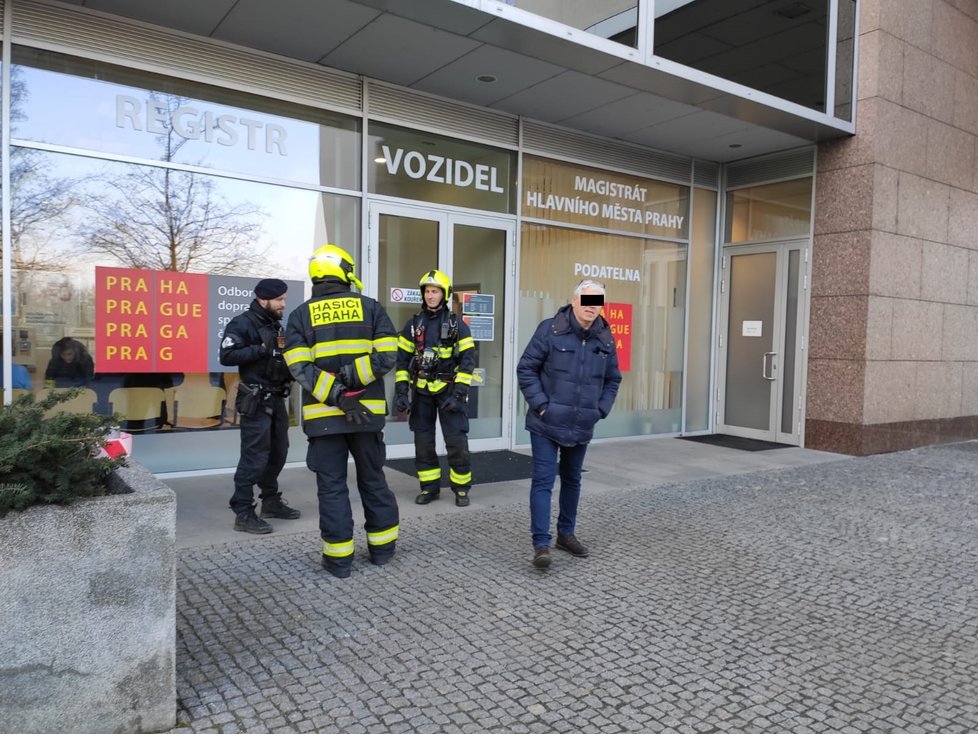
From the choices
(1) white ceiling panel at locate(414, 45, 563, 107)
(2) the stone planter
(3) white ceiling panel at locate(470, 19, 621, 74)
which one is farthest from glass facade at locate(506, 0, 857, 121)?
(2) the stone planter

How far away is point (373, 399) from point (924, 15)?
31.9 ft

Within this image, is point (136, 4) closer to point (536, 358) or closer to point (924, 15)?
point (536, 358)

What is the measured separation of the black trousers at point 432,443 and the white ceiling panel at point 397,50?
124 inches

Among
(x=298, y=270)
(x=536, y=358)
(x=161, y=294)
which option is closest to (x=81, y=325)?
(x=161, y=294)

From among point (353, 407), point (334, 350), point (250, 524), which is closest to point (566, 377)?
point (353, 407)

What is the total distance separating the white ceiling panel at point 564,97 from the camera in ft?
24.7

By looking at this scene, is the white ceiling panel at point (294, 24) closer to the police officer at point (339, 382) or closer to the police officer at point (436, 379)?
the police officer at point (436, 379)

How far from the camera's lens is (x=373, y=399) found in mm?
4418

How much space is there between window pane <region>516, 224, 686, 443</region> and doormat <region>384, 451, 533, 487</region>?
67cm

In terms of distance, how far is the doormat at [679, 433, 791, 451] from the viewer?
9797mm

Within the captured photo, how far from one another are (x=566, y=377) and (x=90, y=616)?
2.89 m

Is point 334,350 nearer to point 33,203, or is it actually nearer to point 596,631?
point 596,631

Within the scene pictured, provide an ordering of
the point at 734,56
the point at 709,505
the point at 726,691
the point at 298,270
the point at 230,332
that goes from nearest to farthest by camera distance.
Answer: the point at 726,691 → the point at 230,332 → the point at 709,505 → the point at 298,270 → the point at 734,56

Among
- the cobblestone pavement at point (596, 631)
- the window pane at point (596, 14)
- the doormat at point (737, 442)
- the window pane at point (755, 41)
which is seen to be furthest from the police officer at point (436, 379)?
the doormat at point (737, 442)
